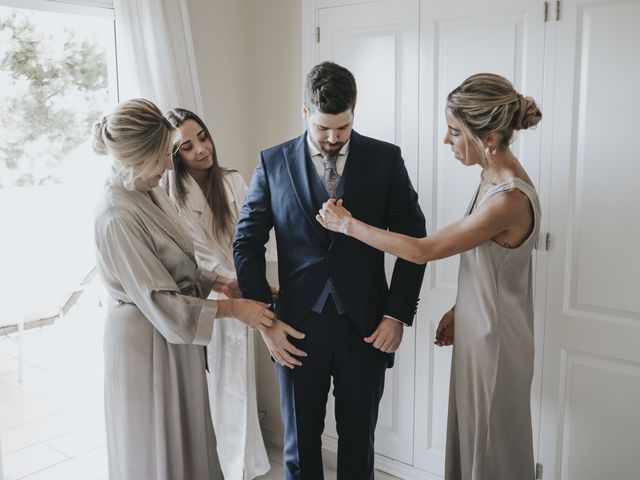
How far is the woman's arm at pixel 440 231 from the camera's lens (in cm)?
176

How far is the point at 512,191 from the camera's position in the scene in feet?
5.75

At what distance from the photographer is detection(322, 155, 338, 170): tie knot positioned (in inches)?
79.3

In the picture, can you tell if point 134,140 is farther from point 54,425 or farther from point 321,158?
point 54,425

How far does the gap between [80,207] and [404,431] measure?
1.73 metres

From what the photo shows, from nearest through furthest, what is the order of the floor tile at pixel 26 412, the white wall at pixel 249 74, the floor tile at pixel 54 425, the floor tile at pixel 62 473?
1. the floor tile at pixel 62 473
2. the white wall at pixel 249 74
3. the floor tile at pixel 54 425
4. the floor tile at pixel 26 412

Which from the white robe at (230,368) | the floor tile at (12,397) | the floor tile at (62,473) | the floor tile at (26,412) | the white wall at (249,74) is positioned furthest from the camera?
the floor tile at (12,397)

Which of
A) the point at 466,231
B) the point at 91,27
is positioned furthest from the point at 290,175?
the point at 91,27

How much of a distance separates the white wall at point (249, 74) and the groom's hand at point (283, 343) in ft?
3.85

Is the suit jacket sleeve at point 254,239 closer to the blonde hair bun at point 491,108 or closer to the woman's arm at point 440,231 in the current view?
the woman's arm at point 440,231

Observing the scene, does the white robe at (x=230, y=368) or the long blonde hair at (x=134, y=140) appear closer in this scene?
the long blonde hair at (x=134, y=140)

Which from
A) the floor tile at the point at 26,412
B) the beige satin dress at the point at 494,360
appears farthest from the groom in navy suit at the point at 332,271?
the floor tile at the point at 26,412

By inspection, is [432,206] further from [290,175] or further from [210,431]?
[210,431]

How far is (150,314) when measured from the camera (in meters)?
1.90

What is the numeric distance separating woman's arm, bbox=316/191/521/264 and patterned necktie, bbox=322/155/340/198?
0.11 metres
